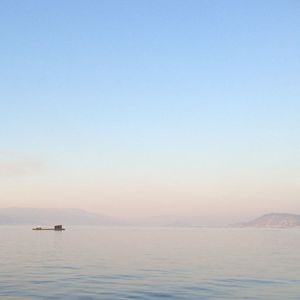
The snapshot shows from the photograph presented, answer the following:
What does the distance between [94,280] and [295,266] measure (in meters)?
36.4

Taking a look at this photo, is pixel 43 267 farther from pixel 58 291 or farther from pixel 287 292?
pixel 287 292

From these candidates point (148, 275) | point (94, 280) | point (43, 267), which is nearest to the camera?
point (94, 280)

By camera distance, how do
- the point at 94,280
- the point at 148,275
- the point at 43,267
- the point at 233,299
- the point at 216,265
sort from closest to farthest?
the point at 233,299
the point at 94,280
the point at 148,275
the point at 43,267
the point at 216,265

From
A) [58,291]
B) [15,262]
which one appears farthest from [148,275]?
[15,262]

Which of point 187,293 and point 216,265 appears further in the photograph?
point 216,265

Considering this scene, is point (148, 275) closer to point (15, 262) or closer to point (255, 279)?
point (255, 279)

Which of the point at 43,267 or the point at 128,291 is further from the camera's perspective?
the point at 43,267

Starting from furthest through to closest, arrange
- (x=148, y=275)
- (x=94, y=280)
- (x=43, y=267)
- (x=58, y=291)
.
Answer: (x=43, y=267), (x=148, y=275), (x=94, y=280), (x=58, y=291)

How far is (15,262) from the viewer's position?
74375mm

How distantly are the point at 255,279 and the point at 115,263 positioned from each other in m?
26.7

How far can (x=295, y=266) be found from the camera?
7338 centimetres

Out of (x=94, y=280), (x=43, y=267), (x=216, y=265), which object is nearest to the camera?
(x=94, y=280)

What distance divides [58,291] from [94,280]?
8.80m

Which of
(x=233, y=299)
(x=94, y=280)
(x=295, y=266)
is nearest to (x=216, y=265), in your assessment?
(x=295, y=266)
